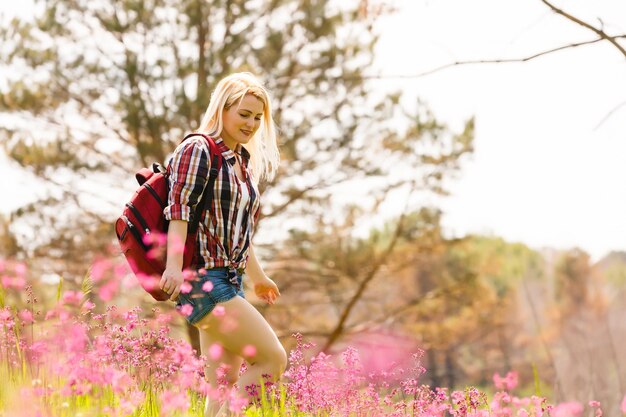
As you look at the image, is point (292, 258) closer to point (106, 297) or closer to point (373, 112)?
point (373, 112)

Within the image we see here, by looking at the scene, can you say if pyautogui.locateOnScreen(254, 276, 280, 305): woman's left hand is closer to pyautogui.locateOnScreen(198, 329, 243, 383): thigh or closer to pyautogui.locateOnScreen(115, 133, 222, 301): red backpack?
pyautogui.locateOnScreen(198, 329, 243, 383): thigh

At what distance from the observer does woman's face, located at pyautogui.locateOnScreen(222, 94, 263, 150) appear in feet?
10.8

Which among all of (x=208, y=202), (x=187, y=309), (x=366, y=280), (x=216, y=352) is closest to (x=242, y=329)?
(x=216, y=352)

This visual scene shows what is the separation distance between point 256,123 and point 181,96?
6.50 meters

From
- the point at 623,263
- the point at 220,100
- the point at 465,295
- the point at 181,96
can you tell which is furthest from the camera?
the point at 623,263

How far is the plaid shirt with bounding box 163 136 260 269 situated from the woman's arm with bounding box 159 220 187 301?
0.23ft

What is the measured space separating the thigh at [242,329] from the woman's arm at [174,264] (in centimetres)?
19

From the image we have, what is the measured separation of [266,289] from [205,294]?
26.5 inches

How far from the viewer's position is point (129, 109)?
982 cm

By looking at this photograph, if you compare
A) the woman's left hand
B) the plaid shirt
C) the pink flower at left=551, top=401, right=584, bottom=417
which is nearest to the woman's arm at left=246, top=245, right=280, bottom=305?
the woman's left hand

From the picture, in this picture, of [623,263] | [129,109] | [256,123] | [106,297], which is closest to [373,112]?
[129,109]

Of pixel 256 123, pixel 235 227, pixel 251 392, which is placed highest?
pixel 256 123

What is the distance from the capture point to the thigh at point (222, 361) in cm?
319

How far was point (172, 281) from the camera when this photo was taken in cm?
288
